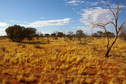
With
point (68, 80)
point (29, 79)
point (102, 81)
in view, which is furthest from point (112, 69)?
point (29, 79)

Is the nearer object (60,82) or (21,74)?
(60,82)

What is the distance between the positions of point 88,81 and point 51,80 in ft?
7.59

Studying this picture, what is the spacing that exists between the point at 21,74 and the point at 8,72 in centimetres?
123

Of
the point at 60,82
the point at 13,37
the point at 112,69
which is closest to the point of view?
the point at 60,82

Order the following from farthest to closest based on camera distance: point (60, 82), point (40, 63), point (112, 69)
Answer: point (40, 63), point (112, 69), point (60, 82)

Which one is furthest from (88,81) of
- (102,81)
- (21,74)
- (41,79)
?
(21,74)

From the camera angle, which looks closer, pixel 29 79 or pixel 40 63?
pixel 29 79

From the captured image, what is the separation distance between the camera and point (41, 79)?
1045 cm

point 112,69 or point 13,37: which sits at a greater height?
point 13,37

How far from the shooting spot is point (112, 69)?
1430 cm

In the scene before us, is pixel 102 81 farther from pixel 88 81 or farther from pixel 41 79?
pixel 41 79

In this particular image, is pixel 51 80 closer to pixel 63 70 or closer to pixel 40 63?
pixel 63 70

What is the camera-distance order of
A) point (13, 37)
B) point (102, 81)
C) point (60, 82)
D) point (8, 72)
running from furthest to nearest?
point (13, 37), point (8, 72), point (102, 81), point (60, 82)

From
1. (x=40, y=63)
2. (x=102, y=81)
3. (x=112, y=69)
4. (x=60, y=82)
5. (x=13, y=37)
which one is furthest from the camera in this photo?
(x=13, y=37)
